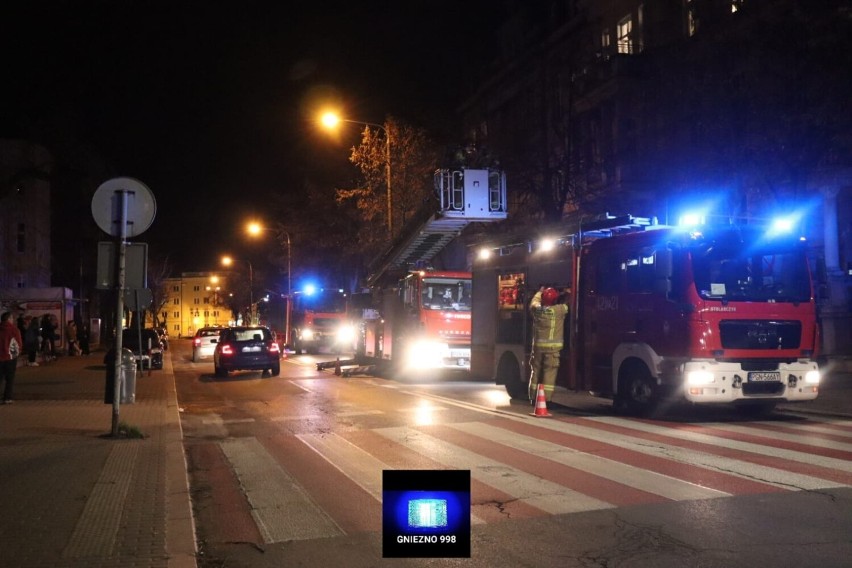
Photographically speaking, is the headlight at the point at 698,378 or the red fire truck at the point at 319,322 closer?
the headlight at the point at 698,378

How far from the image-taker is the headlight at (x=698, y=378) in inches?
445

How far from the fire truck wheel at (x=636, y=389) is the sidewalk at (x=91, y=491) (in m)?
6.91

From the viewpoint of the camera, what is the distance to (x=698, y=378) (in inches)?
446

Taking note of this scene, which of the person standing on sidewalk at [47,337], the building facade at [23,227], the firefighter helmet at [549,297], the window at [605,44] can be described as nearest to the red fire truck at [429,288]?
the firefighter helmet at [549,297]

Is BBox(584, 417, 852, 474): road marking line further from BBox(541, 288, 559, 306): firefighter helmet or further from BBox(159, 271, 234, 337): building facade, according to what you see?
BBox(159, 271, 234, 337): building facade

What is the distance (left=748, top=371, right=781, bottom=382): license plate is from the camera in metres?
11.6

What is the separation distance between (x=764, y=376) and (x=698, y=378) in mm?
1170

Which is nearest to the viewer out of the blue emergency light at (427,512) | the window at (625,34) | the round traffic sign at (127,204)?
the blue emergency light at (427,512)

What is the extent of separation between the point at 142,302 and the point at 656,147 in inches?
558

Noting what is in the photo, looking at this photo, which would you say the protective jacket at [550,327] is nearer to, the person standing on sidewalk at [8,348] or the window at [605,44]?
the person standing on sidewalk at [8,348]

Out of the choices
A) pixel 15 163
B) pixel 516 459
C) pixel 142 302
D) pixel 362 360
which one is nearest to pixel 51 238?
pixel 15 163

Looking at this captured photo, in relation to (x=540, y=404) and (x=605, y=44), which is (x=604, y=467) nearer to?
(x=540, y=404)

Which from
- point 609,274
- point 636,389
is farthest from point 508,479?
point 609,274

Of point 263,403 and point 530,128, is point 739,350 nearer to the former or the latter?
point 263,403
